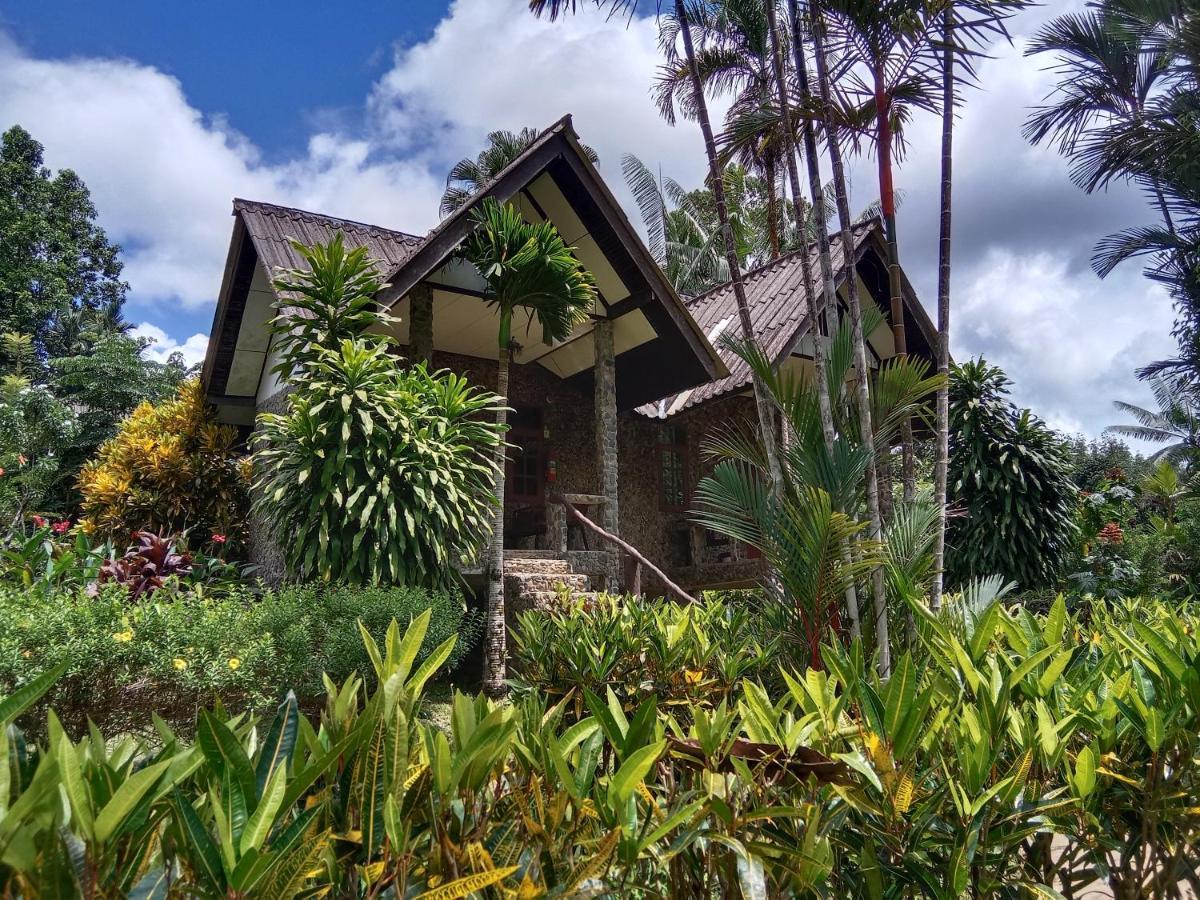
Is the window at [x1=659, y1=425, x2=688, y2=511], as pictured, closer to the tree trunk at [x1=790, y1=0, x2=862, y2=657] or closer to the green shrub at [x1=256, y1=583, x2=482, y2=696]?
the green shrub at [x1=256, y1=583, x2=482, y2=696]

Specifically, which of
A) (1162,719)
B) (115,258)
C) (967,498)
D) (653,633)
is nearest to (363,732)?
(1162,719)

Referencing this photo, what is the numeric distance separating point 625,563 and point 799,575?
764cm

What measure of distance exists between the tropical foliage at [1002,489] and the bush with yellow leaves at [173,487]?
947 cm

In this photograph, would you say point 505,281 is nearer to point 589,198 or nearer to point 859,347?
point 589,198

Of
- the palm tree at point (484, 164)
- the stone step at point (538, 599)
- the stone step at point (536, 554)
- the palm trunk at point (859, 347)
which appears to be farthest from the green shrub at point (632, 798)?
the palm tree at point (484, 164)

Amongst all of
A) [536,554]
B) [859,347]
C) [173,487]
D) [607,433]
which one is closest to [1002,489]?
[607,433]

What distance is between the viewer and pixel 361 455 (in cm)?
635

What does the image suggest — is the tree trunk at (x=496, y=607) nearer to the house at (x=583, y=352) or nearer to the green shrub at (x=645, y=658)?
the house at (x=583, y=352)

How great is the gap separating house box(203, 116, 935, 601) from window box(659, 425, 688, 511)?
0.10 ft

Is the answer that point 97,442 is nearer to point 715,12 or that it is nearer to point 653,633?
point 715,12

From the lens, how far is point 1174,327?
16.8 m

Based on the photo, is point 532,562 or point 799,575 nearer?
point 799,575

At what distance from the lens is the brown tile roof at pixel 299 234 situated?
27.6 feet

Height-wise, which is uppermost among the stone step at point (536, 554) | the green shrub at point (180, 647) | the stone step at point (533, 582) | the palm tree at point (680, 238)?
→ the palm tree at point (680, 238)
